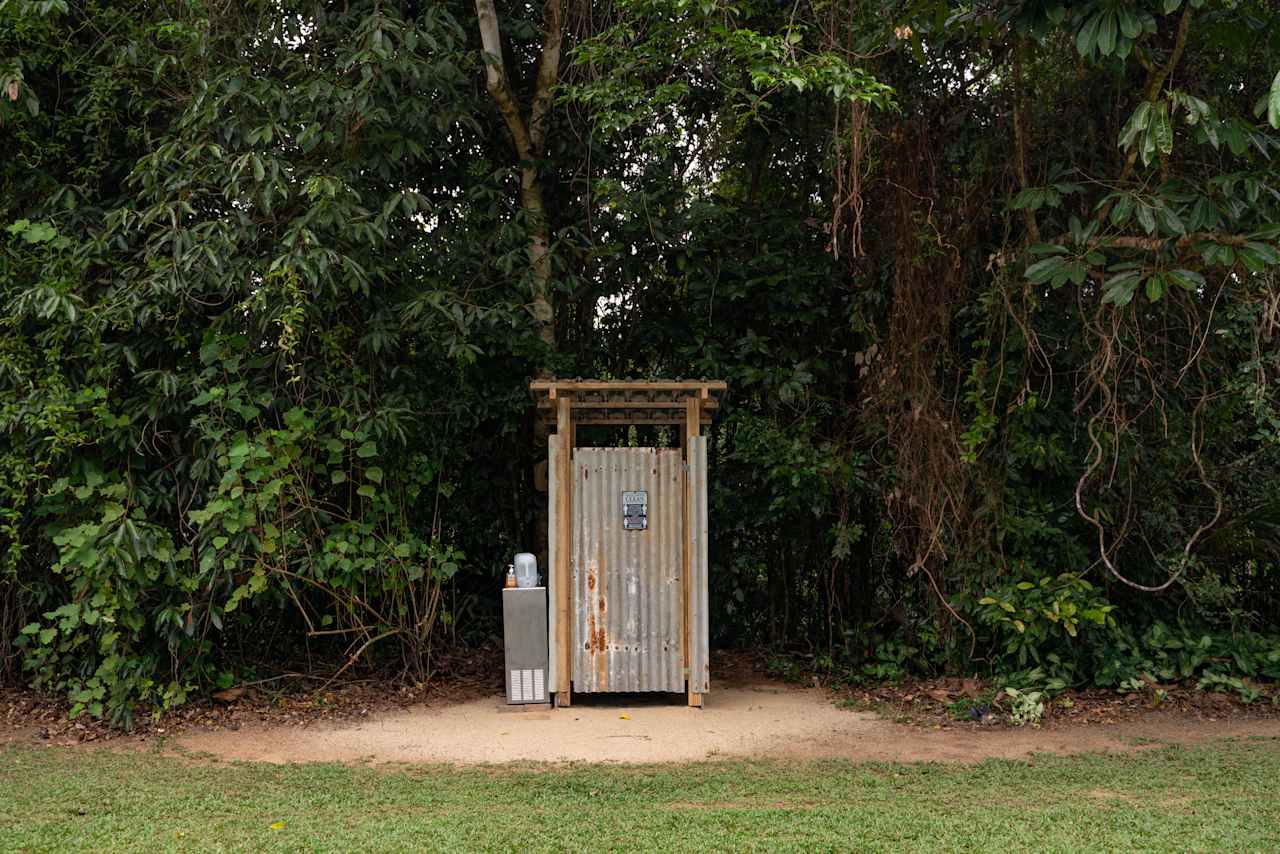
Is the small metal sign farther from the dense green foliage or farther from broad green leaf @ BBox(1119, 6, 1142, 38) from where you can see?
broad green leaf @ BBox(1119, 6, 1142, 38)

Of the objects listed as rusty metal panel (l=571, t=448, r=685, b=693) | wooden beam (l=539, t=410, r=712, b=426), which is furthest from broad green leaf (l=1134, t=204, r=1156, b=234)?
wooden beam (l=539, t=410, r=712, b=426)

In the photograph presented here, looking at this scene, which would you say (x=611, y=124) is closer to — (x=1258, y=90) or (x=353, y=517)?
(x=353, y=517)

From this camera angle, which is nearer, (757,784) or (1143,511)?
(757,784)

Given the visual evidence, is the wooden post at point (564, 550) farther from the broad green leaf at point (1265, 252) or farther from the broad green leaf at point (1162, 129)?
the broad green leaf at point (1265, 252)

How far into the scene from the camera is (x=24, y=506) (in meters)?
6.68

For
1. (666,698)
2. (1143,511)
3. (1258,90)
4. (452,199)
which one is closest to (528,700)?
(666,698)

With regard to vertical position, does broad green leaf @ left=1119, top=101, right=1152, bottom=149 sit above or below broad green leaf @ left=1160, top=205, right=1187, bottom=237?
above

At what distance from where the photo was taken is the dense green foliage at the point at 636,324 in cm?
620

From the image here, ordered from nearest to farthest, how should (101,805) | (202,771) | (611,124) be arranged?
(101,805), (202,771), (611,124)

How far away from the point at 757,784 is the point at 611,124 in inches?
132

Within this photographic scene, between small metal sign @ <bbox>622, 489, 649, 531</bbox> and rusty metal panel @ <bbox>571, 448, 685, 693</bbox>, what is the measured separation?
1.0 inches

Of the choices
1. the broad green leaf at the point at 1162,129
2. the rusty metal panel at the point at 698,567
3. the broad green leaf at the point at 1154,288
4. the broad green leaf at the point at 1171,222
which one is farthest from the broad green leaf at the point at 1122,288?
the rusty metal panel at the point at 698,567

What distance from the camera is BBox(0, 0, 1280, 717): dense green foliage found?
6.20m

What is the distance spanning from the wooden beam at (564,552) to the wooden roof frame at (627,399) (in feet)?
0.42
